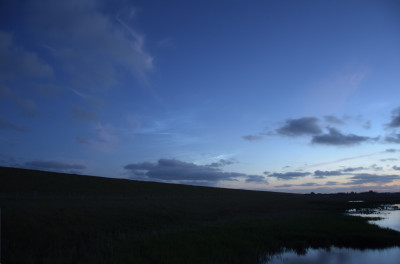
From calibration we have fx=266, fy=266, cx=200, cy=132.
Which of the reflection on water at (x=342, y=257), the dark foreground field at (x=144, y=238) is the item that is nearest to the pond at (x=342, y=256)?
the reflection on water at (x=342, y=257)

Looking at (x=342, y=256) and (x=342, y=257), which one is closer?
(x=342, y=257)

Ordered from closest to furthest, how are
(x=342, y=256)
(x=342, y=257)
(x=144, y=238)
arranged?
(x=144, y=238), (x=342, y=257), (x=342, y=256)

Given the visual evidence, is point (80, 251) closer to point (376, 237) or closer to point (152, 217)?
point (152, 217)

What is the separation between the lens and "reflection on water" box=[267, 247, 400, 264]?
55.9 feet

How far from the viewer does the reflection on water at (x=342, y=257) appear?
17.0 meters

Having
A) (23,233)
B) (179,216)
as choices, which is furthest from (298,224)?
(23,233)

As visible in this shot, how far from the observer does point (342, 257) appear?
1809 centimetres

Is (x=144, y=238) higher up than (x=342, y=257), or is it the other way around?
(x=144, y=238)

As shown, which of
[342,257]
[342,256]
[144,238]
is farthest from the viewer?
[342,256]

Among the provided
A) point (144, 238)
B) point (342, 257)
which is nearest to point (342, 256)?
point (342, 257)

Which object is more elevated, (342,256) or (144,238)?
(144,238)

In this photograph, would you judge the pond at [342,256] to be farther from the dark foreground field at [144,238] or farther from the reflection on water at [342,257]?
the dark foreground field at [144,238]

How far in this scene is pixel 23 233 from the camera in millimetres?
16938

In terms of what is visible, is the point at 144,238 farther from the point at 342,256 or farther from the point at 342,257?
the point at 342,256
